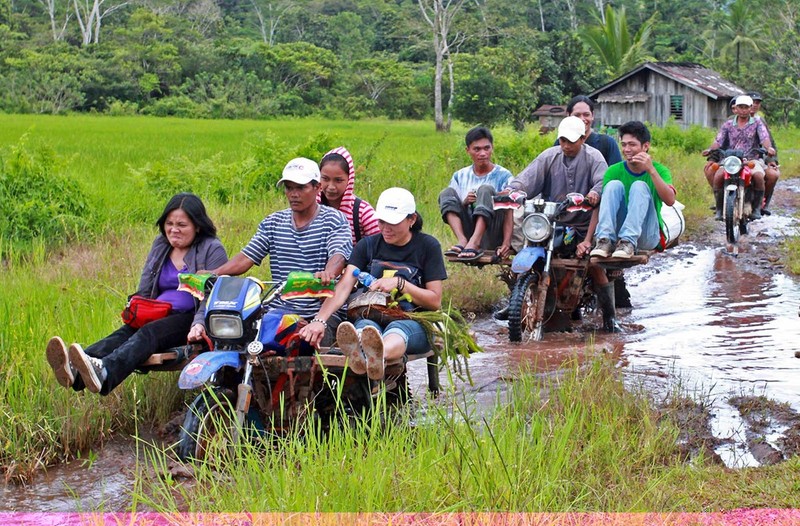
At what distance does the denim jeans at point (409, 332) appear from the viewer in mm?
5422

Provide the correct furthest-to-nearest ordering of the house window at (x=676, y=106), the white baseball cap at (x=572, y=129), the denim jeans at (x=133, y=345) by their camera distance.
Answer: the house window at (x=676, y=106)
the white baseball cap at (x=572, y=129)
the denim jeans at (x=133, y=345)

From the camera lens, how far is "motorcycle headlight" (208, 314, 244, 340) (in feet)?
16.9

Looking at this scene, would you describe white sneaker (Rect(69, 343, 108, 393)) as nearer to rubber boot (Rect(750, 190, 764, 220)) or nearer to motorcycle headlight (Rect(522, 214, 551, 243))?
motorcycle headlight (Rect(522, 214, 551, 243))

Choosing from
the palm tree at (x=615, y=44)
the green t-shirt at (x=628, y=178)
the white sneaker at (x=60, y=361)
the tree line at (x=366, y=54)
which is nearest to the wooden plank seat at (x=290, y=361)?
the white sneaker at (x=60, y=361)

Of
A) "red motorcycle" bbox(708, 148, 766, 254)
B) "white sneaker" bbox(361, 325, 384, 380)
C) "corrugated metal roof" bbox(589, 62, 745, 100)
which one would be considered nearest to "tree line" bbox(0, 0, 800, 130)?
"corrugated metal roof" bbox(589, 62, 745, 100)

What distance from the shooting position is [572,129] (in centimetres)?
823

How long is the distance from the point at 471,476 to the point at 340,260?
2.26 metres

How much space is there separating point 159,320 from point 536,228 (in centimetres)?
338

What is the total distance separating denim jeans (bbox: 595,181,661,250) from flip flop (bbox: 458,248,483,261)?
3.10 feet

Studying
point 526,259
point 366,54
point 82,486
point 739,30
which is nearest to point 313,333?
point 82,486

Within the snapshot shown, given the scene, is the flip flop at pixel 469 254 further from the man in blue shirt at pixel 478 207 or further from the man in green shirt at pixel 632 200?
the man in green shirt at pixel 632 200

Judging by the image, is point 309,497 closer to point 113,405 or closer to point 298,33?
point 113,405

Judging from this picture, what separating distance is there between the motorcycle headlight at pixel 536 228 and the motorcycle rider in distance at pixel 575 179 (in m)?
0.40

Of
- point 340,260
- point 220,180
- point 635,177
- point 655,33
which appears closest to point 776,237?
point 635,177
